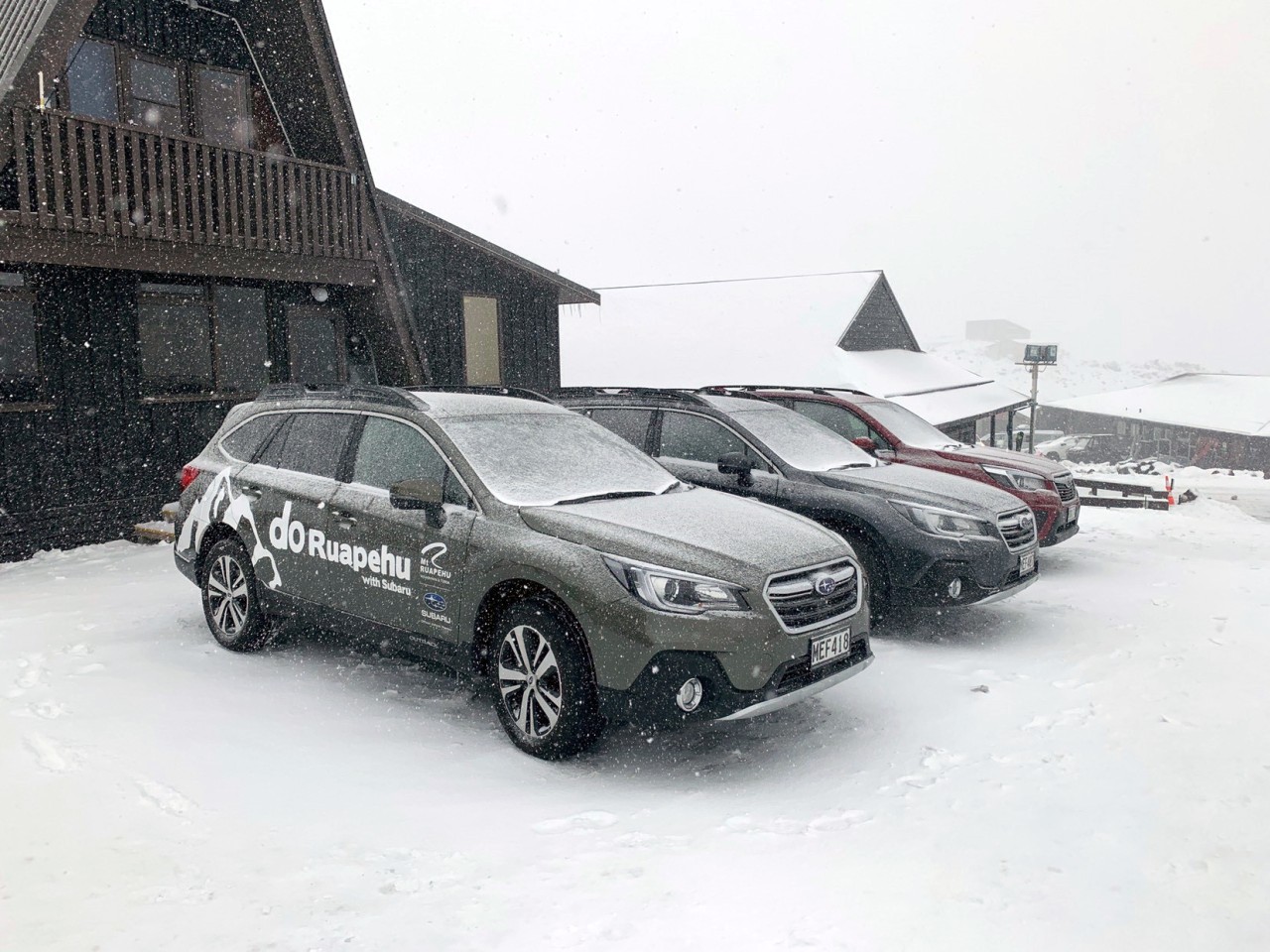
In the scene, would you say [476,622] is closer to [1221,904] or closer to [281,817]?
[281,817]

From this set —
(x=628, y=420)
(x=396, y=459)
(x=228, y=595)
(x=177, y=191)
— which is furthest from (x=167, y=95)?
(x=396, y=459)

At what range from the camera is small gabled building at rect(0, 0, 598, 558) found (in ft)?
29.1

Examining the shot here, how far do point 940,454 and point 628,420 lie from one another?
3.37 m

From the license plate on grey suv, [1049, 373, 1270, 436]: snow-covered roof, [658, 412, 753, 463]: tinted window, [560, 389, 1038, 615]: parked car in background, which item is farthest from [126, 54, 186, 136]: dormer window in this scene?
[1049, 373, 1270, 436]: snow-covered roof

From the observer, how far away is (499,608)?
15.2 feet

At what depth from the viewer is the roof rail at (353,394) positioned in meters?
5.48

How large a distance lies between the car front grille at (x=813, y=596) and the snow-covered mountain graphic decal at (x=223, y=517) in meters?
3.16

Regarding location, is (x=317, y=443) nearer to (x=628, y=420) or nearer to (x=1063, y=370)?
(x=628, y=420)

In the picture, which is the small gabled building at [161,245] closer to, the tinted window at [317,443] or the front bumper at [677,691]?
the tinted window at [317,443]

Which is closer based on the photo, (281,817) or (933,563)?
(281,817)

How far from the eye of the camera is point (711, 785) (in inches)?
170

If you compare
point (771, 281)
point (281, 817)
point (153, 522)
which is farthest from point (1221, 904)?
point (771, 281)

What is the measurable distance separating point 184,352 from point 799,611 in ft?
30.9

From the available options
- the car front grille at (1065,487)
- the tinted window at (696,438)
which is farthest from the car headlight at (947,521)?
the car front grille at (1065,487)
